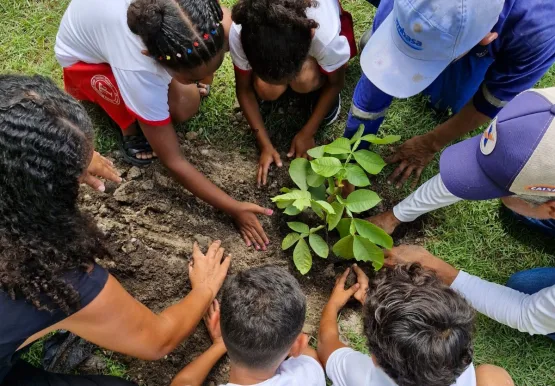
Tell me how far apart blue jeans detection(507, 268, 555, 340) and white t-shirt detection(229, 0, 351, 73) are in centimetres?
112

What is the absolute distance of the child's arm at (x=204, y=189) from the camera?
1.86 m

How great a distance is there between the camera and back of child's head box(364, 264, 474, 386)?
4.25ft

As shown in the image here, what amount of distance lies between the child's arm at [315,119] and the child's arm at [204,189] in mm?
344

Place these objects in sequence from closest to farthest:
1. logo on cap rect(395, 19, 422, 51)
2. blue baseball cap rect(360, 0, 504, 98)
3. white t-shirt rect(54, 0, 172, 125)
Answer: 1. blue baseball cap rect(360, 0, 504, 98)
2. logo on cap rect(395, 19, 422, 51)
3. white t-shirt rect(54, 0, 172, 125)

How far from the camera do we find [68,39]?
183 centimetres

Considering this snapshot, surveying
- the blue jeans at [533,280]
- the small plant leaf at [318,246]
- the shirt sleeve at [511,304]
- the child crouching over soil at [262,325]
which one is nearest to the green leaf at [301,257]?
the small plant leaf at [318,246]

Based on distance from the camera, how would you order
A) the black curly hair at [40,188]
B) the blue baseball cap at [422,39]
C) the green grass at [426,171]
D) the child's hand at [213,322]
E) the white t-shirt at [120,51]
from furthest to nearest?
1. the green grass at [426,171]
2. the child's hand at [213,322]
3. the white t-shirt at [120,51]
4. the blue baseball cap at [422,39]
5. the black curly hair at [40,188]

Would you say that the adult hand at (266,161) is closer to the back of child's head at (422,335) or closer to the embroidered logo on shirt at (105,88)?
the embroidered logo on shirt at (105,88)

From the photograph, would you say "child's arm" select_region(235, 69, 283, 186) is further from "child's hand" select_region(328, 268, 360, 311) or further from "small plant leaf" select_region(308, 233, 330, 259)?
"child's hand" select_region(328, 268, 360, 311)

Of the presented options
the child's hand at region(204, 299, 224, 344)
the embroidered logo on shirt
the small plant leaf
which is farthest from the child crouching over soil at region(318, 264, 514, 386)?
the embroidered logo on shirt

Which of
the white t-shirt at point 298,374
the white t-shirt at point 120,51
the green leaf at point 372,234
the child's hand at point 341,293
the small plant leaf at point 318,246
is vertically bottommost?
the child's hand at point 341,293

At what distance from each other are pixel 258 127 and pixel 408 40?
2.77 feet

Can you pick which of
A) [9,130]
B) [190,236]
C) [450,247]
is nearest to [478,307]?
[450,247]

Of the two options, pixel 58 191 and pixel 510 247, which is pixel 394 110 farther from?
pixel 58 191
